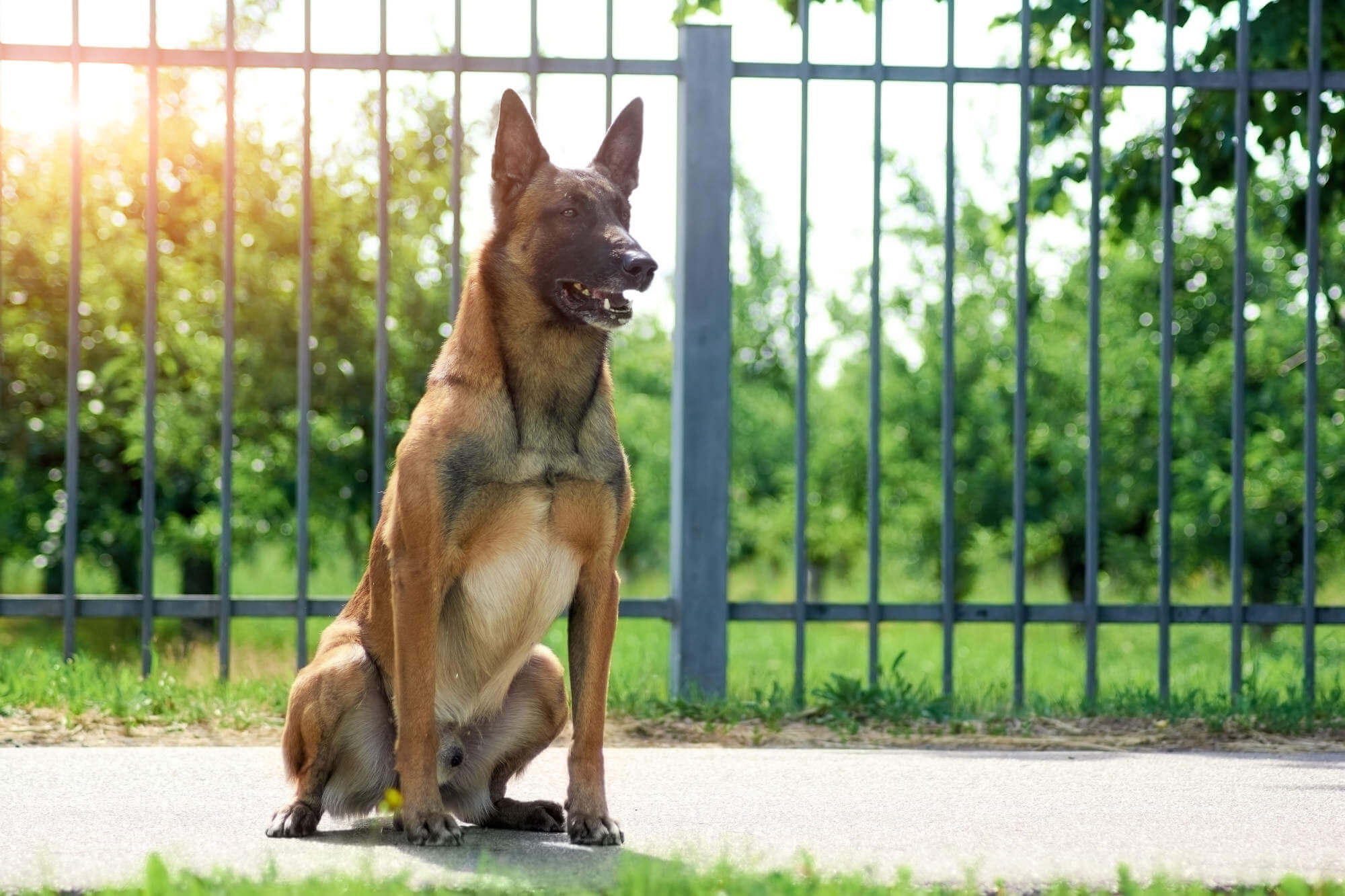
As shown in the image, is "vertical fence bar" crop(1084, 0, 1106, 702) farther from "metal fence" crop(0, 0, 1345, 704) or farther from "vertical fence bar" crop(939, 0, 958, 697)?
"vertical fence bar" crop(939, 0, 958, 697)

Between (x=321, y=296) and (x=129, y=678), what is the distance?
4.59 meters

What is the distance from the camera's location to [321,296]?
9.38 m

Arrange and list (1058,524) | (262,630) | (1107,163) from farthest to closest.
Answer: (1058,524) < (262,630) < (1107,163)

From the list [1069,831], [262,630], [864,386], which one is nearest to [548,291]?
[1069,831]

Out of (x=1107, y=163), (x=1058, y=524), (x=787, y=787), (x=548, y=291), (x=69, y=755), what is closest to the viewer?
(x=548, y=291)

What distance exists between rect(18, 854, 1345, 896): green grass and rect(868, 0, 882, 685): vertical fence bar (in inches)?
94.8

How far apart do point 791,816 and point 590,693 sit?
2.18ft

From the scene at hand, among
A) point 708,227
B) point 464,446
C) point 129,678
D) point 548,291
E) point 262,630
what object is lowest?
point 262,630

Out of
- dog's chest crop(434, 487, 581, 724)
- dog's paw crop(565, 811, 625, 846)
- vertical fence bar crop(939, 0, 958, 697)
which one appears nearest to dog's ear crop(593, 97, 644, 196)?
dog's chest crop(434, 487, 581, 724)

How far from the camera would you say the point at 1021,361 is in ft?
17.5

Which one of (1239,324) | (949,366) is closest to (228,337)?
(949,366)

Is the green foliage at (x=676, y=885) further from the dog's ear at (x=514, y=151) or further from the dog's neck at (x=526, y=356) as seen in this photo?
the dog's ear at (x=514, y=151)

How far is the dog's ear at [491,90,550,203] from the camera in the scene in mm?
3359

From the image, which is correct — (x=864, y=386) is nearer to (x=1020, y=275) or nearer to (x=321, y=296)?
(x=321, y=296)
